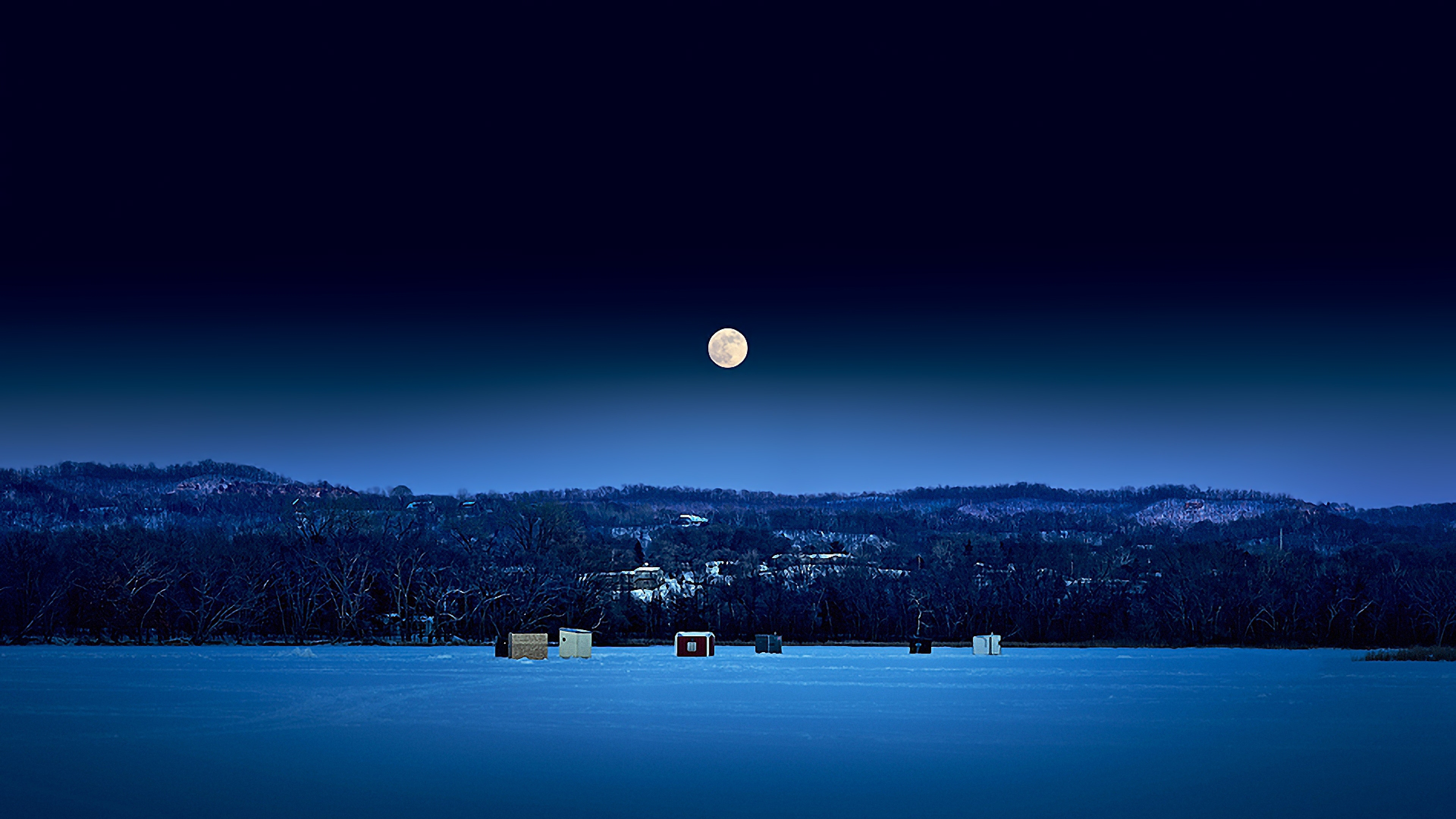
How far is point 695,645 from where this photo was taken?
173 feet

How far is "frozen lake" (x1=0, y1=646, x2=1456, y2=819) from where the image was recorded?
15.7 m

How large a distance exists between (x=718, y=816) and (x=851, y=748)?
20.8 ft

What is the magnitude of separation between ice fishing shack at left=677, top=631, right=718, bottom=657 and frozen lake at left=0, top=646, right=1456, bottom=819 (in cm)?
1300

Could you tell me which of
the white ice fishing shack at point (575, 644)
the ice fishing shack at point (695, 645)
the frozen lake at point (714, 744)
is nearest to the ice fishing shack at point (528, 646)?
the white ice fishing shack at point (575, 644)

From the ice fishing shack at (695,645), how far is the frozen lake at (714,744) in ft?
42.6

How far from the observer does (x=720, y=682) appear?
35.8m

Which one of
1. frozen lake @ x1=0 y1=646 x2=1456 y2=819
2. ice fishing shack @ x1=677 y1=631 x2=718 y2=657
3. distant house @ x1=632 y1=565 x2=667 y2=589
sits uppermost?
distant house @ x1=632 y1=565 x2=667 y2=589

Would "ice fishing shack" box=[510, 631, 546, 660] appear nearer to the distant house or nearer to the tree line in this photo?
the tree line

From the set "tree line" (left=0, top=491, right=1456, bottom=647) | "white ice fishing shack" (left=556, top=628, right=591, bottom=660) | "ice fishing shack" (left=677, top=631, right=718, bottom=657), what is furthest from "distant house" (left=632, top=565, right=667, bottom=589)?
"white ice fishing shack" (left=556, top=628, right=591, bottom=660)

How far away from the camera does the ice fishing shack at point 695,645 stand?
52.4 metres

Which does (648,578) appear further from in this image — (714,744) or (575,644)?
(714,744)

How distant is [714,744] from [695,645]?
31.9 meters

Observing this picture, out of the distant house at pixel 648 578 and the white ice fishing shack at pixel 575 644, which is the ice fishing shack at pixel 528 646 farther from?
the distant house at pixel 648 578

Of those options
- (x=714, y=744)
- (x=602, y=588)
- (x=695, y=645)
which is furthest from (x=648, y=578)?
(x=714, y=744)
